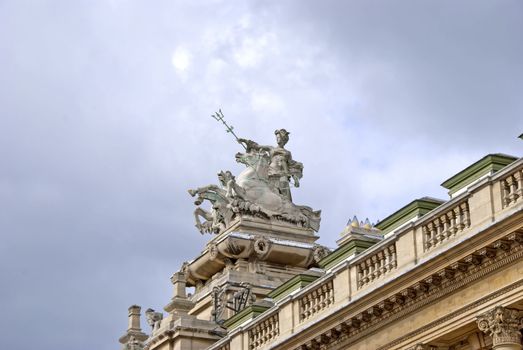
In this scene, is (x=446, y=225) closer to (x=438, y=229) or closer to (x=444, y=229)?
(x=444, y=229)

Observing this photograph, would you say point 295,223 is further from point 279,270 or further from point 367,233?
point 367,233

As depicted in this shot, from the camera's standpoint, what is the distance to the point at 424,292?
38938 mm

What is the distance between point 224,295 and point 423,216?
2183 cm

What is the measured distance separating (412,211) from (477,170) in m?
3.35

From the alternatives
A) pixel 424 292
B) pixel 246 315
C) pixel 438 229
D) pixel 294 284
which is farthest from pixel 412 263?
pixel 246 315

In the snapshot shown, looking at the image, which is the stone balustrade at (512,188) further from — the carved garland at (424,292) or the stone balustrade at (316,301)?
the stone balustrade at (316,301)

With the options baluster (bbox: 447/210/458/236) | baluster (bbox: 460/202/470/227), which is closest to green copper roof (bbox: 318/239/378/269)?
baluster (bbox: 447/210/458/236)

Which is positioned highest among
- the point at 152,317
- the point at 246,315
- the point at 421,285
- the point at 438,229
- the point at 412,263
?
the point at 152,317

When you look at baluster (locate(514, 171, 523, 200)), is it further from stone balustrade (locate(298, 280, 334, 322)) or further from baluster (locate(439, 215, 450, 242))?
stone balustrade (locate(298, 280, 334, 322))

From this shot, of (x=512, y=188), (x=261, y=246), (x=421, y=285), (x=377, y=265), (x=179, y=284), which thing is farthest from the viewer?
(x=261, y=246)

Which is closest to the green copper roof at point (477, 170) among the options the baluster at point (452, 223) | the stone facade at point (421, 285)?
the stone facade at point (421, 285)

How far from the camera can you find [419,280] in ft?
127

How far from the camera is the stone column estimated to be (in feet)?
117

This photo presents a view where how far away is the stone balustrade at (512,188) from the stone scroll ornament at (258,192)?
2957 cm
